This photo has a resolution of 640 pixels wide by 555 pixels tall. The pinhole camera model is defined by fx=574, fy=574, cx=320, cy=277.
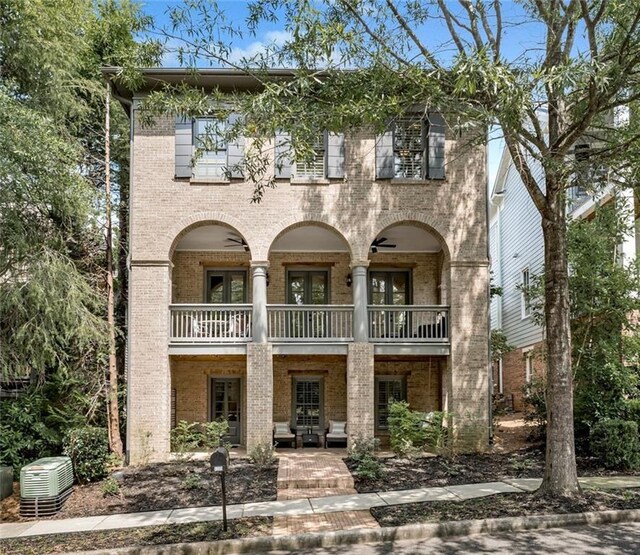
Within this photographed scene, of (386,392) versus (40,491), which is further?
(386,392)

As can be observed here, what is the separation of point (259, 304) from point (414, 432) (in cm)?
466

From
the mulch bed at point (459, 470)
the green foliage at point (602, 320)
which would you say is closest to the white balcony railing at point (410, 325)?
the mulch bed at point (459, 470)

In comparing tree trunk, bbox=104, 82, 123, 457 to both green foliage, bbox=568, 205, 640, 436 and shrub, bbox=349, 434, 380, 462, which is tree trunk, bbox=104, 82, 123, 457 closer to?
shrub, bbox=349, 434, 380, 462

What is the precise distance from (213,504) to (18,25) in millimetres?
10881

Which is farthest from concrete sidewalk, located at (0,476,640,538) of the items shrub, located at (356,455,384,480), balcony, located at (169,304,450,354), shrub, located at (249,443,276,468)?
balcony, located at (169,304,450,354)

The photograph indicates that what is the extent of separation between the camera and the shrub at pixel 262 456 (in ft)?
41.3

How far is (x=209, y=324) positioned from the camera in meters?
14.5

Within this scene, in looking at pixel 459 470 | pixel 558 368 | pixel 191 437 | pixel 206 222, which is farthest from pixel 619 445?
pixel 206 222

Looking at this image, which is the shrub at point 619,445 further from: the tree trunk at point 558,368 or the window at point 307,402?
the window at point 307,402

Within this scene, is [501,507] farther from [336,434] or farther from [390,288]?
[390,288]

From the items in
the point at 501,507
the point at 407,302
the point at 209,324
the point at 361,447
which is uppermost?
the point at 407,302

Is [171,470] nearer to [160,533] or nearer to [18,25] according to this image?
[160,533]

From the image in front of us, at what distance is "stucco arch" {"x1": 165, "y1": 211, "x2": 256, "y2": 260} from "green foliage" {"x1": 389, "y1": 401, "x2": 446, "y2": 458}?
5.27 m

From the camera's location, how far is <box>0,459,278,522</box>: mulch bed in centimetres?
984
